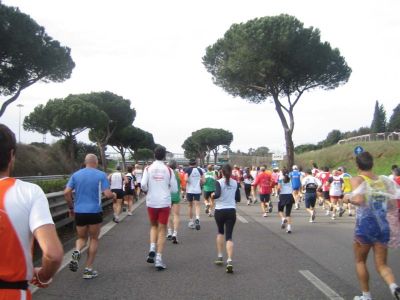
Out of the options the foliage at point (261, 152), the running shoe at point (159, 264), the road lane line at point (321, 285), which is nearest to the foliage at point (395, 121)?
the foliage at point (261, 152)

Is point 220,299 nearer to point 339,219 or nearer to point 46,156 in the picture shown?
point 339,219

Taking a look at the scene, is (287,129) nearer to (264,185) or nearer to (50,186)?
(264,185)

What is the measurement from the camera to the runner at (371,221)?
547 cm

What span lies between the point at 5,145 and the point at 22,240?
0.49m

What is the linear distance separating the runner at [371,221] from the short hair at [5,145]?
398 centimetres

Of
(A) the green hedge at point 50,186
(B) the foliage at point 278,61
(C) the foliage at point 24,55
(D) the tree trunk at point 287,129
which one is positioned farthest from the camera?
(D) the tree trunk at point 287,129

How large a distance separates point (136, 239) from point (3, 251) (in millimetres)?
8482

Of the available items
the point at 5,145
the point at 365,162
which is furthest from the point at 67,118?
the point at 5,145

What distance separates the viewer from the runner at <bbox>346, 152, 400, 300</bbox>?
5.47 meters

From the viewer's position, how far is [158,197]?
7996mm

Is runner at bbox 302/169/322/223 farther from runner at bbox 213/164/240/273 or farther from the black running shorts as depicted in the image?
the black running shorts

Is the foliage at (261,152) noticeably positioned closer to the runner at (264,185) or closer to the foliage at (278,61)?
the foliage at (278,61)

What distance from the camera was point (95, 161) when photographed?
24.1 feet

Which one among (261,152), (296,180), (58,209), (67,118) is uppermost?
(67,118)
